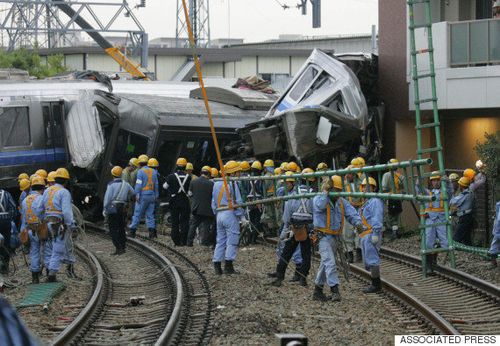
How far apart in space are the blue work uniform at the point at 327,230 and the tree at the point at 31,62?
40361 millimetres

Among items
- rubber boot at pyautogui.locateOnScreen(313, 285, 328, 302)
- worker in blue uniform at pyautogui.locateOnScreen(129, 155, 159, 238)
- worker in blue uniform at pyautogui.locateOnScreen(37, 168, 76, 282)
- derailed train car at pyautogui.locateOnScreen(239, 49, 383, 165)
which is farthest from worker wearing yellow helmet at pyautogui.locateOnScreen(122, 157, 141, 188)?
rubber boot at pyautogui.locateOnScreen(313, 285, 328, 302)

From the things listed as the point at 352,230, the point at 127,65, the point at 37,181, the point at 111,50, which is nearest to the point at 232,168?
the point at 352,230

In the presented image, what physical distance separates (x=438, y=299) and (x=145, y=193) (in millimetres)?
9560

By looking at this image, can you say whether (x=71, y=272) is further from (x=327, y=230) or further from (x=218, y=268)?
(x=327, y=230)

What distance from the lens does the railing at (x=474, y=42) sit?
23031 mm

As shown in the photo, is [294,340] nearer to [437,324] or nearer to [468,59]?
[437,324]

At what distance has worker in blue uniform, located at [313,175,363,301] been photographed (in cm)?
1296

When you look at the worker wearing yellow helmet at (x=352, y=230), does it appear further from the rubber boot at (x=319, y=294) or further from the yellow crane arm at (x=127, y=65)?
the yellow crane arm at (x=127, y=65)

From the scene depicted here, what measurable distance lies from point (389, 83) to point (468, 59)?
3.25m

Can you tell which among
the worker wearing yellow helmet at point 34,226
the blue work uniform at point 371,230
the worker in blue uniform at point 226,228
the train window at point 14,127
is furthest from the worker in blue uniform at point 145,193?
the blue work uniform at point 371,230

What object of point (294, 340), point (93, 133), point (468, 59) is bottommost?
point (294, 340)

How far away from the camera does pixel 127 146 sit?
2569cm

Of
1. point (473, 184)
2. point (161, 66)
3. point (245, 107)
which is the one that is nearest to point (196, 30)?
point (161, 66)

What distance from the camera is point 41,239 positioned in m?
15.3
